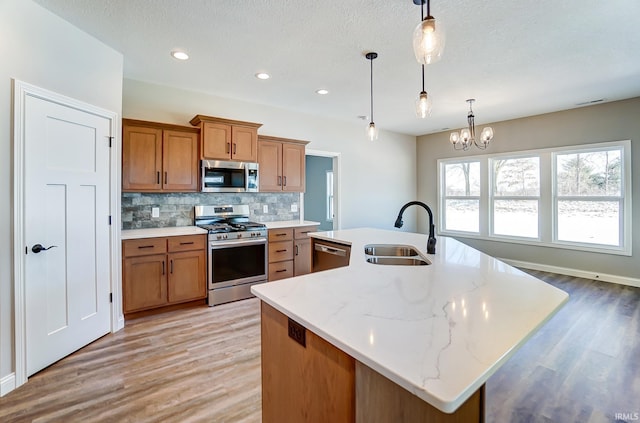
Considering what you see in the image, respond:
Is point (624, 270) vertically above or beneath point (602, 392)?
above

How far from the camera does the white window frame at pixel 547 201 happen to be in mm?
4332

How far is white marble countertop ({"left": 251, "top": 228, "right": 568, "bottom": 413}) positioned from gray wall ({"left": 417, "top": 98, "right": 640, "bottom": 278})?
4230 millimetres

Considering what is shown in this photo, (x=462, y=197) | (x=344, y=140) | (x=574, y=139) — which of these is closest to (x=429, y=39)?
(x=344, y=140)

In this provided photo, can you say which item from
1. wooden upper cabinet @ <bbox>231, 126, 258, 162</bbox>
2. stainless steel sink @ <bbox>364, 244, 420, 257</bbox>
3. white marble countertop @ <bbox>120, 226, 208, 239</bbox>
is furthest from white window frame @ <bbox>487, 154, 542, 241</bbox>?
white marble countertop @ <bbox>120, 226, 208, 239</bbox>

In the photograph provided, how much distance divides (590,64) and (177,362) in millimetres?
4836

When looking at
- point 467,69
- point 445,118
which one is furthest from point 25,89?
point 445,118

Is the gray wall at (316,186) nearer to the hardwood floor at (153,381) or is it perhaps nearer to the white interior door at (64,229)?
the hardwood floor at (153,381)

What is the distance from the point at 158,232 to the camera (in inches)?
131

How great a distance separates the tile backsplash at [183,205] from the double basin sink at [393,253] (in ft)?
7.97

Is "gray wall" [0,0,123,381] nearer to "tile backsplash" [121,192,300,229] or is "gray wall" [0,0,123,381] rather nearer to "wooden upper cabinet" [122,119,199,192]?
"wooden upper cabinet" [122,119,199,192]

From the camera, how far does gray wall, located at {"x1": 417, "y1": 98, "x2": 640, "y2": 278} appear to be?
4.27m

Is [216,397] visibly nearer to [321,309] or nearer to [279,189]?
[321,309]

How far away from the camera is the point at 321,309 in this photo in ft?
3.71

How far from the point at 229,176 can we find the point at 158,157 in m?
0.85
